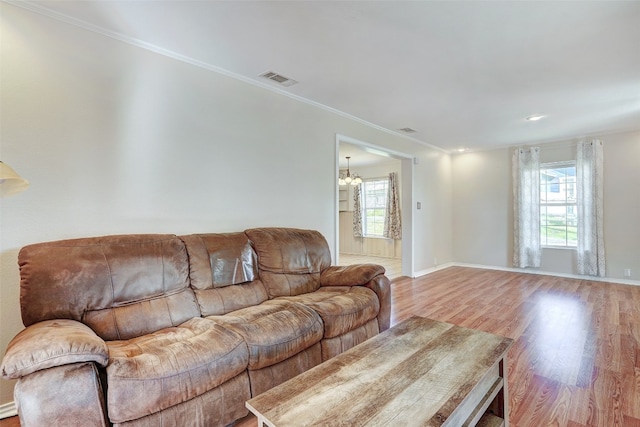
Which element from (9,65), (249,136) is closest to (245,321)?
(249,136)

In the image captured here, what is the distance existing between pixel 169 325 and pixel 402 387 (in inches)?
57.9

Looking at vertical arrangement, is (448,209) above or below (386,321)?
above

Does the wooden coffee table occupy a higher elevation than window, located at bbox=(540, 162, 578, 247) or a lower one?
lower

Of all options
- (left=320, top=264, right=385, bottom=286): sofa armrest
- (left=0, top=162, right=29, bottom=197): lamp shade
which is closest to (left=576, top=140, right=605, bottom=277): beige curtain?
(left=320, top=264, right=385, bottom=286): sofa armrest

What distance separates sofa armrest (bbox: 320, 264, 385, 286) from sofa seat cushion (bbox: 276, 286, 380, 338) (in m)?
0.06

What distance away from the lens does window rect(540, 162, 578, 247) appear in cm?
523

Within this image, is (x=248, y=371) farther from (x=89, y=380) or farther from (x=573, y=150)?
(x=573, y=150)

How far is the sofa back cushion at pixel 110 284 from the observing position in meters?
1.58

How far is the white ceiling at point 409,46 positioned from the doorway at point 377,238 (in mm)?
1624

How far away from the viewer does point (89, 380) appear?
1.21 m

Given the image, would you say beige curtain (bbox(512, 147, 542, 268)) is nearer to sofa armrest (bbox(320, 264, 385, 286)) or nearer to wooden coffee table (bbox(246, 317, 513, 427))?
sofa armrest (bbox(320, 264, 385, 286))

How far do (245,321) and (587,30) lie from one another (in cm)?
309

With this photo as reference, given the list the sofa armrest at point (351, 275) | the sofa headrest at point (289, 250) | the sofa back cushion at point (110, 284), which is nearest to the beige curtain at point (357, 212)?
the sofa headrest at point (289, 250)

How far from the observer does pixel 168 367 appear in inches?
54.7
